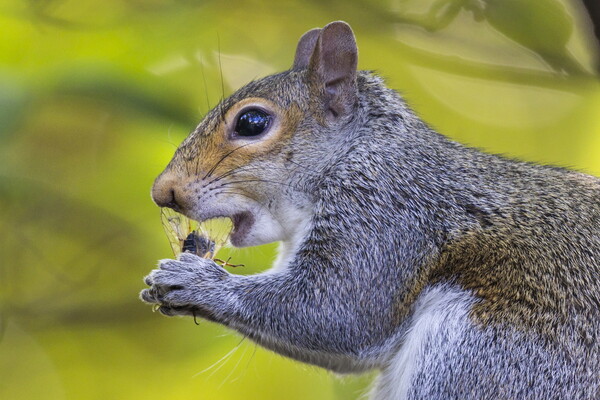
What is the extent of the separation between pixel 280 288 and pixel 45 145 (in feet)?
6.00

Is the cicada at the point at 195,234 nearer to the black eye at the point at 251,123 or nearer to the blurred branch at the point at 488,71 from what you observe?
the black eye at the point at 251,123

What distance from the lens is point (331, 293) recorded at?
1478mm

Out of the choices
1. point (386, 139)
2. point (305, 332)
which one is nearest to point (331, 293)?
point (305, 332)

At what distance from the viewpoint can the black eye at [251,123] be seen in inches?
62.2

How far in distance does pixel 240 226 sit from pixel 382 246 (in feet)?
1.01

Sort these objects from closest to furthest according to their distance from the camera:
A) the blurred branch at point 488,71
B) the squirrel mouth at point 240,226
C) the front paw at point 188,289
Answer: the front paw at point 188,289 < the squirrel mouth at point 240,226 < the blurred branch at point 488,71

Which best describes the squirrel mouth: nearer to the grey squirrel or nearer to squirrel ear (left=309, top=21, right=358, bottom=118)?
the grey squirrel

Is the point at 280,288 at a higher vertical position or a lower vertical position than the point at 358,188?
lower

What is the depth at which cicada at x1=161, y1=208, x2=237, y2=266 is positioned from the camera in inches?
63.9

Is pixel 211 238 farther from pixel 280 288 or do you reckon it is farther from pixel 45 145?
pixel 45 145

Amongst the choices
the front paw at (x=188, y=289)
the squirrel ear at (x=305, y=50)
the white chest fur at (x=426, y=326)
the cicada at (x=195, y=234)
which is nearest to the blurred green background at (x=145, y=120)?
the squirrel ear at (x=305, y=50)

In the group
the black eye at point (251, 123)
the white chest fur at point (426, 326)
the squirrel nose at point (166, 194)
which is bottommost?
the white chest fur at point (426, 326)

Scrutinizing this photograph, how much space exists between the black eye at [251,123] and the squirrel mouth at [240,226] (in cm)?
17

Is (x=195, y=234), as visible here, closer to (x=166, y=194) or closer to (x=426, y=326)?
(x=166, y=194)
